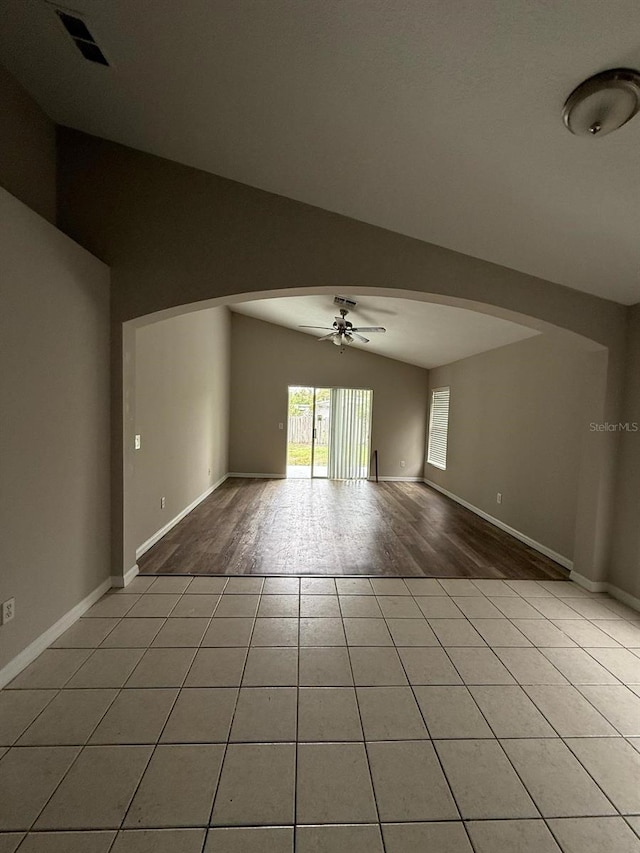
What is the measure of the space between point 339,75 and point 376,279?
4.19ft

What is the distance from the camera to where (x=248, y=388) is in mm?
7621

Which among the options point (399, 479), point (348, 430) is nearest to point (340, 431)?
point (348, 430)

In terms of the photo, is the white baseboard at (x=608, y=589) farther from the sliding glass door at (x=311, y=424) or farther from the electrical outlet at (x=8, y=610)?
Result: the sliding glass door at (x=311, y=424)

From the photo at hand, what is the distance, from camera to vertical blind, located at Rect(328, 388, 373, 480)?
7.82 meters

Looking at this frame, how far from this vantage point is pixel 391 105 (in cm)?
171

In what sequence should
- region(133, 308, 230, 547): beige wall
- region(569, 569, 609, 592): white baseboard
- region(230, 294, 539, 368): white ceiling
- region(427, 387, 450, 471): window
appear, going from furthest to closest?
region(427, 387, 450, 471): window < region(230, 294, 539, 368): white ceiling < region(133, 308, 230, 547): beige wall < region(569, 569, 609, 592): white baseboard

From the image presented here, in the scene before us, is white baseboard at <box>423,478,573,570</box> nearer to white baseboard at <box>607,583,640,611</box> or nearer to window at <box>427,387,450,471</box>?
white baseboard at <box>607,583,640,611</box>

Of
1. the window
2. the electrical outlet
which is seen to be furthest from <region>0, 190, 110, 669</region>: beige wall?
the window

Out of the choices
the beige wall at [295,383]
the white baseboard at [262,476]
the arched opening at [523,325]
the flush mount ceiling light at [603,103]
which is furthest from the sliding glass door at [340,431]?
the flush mount ceiling light at [603,103]

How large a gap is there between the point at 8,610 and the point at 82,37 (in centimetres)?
292

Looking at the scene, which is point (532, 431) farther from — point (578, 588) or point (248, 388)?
point (248, 388)

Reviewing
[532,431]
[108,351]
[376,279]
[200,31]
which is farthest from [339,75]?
[532,431]

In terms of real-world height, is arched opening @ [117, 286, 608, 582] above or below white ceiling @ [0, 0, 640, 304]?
below

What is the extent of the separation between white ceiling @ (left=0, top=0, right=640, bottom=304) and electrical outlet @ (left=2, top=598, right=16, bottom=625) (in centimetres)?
283
